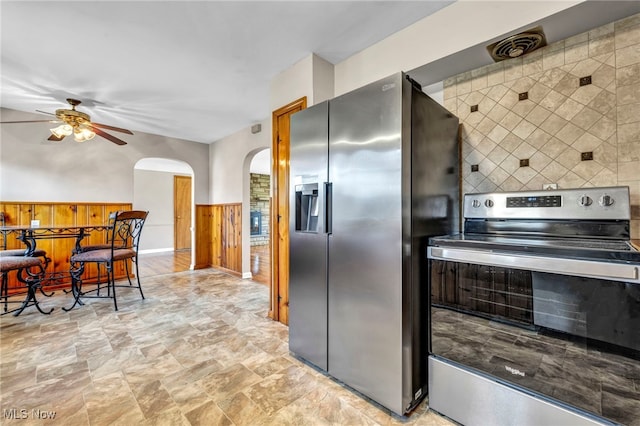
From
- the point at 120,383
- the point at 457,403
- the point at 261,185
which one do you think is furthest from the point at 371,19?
the point at 261,185

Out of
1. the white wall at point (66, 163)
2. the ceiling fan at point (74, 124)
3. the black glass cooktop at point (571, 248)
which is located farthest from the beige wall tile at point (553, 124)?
the white wall at point (66, 163)

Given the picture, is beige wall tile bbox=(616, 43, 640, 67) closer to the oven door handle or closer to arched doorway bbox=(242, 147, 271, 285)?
the oven door handle

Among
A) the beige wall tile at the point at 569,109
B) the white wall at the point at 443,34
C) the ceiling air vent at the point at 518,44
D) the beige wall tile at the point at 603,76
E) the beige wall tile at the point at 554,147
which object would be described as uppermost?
the white wall at the point at 443,34

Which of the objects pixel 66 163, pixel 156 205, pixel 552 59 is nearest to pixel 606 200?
pixel 552 59

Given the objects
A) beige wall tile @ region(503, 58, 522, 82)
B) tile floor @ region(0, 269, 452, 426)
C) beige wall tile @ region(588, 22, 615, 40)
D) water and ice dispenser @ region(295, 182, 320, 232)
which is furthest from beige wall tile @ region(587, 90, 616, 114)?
tile floor @ region(0, 269, 452, 426)

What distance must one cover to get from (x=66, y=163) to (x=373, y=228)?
5.02 metres

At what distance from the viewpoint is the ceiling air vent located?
171 cm

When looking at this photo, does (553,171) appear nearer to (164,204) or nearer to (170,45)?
(170,45)

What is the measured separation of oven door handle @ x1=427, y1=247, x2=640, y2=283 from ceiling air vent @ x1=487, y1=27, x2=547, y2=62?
142cm

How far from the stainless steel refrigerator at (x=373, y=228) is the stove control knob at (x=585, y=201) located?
2.21 ft

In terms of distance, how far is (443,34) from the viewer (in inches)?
77.3

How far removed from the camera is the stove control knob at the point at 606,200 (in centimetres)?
141

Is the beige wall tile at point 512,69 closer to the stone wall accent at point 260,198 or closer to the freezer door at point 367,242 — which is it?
the freezer door at point 367,242

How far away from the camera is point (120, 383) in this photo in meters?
1.82
